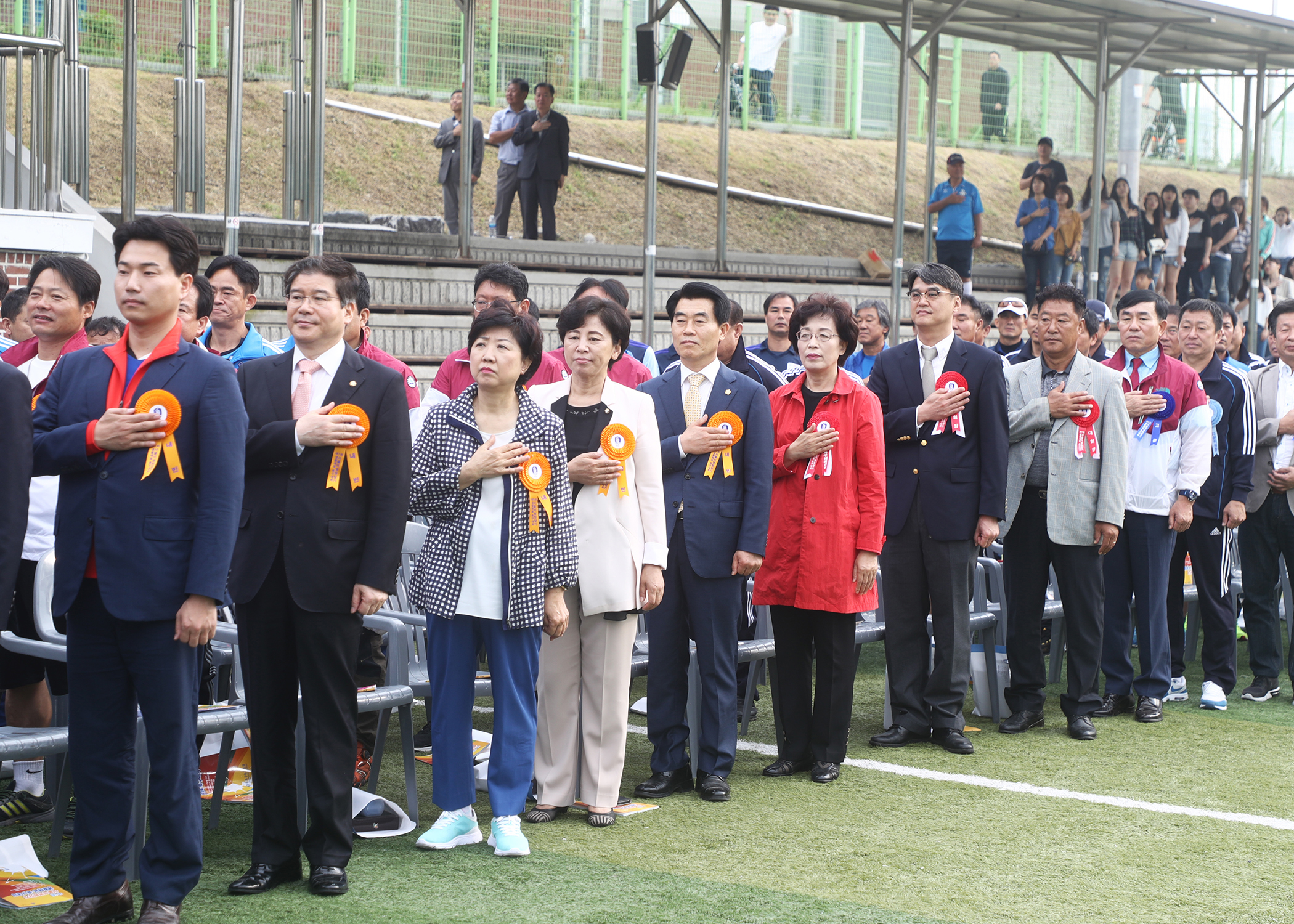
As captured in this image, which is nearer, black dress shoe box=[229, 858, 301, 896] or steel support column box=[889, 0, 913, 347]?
black dress shoe box=[229, 858, 301, 896]

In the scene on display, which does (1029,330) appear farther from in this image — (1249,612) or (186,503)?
(186,503)

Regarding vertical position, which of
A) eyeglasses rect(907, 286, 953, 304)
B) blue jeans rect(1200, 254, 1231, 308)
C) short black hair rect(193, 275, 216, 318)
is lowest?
short black hair rect(193, 275, 216, 318)

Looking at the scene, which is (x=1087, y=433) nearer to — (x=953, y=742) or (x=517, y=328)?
(x=953, y=742)

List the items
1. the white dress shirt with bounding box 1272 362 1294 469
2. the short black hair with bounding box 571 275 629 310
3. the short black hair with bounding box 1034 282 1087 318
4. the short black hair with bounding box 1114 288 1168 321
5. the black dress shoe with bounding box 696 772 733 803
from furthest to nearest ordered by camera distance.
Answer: the white dress shirt with bounding box 1272 362 1294 469, the short black hair with bounding box 1114 288 1168 321, the short black hair with bounding box 1034 282 1087 318, the short black hair with bounding box 571 275 629 310, the black dress shoe with bounding box 696 772 733 803

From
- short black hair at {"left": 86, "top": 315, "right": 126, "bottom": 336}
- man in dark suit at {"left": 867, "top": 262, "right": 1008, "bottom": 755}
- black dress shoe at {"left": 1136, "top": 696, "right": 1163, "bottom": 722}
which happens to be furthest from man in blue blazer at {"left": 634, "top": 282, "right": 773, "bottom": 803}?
black dress shoe at {"left": 1136, "top": 696, "right": 1163, "bottom": 722}

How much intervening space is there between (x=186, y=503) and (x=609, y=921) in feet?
5.22

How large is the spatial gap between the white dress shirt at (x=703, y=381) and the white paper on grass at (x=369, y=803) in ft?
5.87

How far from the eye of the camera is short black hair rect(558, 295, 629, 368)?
201 inches

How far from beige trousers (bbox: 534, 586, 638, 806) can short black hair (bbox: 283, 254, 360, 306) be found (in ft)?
4.27

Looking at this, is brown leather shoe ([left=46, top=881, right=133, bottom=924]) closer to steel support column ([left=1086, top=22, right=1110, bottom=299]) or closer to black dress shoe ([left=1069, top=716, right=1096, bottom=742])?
black dress shoe ([left=1069, top=716, right=1096, bottom=742])

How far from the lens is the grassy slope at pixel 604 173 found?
1945cm

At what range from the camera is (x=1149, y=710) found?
22.8 feet

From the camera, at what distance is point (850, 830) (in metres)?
5.06

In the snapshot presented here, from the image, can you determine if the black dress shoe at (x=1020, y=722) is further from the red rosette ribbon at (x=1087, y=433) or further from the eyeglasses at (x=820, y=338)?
the eyeglasses at (x=820, y=338)
